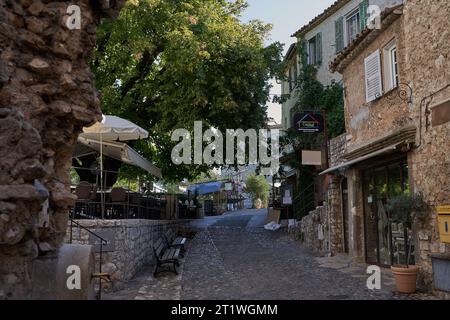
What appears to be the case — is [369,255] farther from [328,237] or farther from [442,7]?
[442,7]

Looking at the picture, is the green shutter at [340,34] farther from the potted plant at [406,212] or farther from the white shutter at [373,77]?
the potted plant at [406,212]

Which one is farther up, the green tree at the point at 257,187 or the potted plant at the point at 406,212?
the green tree at the point at 257,187

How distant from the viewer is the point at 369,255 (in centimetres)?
1238

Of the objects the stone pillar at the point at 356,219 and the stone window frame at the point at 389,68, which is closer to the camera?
the stone window frame at the point at 389,68

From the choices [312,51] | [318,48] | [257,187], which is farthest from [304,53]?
[257,187]

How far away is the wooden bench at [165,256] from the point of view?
1075 cm

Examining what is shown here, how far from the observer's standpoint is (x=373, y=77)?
11.6 metres

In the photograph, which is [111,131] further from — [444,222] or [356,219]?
[444,222]

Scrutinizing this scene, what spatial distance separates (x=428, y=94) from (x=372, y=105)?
2.78 m

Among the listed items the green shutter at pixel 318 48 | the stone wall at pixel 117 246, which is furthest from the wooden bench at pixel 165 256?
the green shutter at pixel 318 48

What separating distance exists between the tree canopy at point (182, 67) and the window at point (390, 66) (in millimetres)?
5809

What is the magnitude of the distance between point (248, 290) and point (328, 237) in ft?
21.1

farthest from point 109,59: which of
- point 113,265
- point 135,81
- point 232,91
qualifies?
point 113,265

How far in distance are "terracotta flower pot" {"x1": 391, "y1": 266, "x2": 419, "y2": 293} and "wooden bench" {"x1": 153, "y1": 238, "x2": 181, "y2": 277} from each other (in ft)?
16.7
